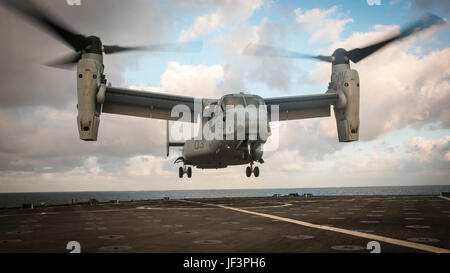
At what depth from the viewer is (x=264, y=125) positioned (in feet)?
62.0

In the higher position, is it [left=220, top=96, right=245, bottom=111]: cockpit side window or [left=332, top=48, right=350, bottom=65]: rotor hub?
[left=332, top=48, right=350, bottom=65]: rotor hub

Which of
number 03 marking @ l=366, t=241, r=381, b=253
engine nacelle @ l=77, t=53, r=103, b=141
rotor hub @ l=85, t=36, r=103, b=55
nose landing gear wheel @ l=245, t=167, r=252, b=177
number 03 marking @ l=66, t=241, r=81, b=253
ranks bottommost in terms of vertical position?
number 03 marking @ l=66, t=241, r=81, b=253

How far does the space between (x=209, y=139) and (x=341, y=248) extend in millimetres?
16627

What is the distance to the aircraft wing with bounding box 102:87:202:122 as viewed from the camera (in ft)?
71.5

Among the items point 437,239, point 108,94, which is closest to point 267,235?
point 437,239

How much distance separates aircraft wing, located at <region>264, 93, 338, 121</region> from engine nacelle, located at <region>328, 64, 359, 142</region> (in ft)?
1.87

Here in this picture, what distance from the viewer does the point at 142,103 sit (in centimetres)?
2416

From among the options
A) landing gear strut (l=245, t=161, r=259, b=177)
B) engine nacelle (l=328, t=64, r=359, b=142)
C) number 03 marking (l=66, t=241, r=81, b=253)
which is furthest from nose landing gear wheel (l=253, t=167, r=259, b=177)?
number 03 marking (l=66, t=241, r=81, b=253)

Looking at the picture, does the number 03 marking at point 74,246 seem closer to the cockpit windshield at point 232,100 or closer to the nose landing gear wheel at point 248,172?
the cockpit windshield at point 232,100

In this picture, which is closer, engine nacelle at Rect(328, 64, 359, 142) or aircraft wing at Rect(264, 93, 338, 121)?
engine nacelle at Rect(328, 64, 359, 142)

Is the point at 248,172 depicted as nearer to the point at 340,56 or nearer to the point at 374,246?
the point at 340,56

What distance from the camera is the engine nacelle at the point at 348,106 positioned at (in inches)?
850

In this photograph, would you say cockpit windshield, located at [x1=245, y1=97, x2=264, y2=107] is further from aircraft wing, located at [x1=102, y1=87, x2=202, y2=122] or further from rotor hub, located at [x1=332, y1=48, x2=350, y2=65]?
rotor hub, located at [x1=332, y1=48, x2=350, y2=65]

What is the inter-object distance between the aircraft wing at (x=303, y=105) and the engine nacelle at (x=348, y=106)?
1.87 ft
